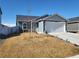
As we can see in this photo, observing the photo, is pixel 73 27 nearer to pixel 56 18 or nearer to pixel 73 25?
pixel 73 25

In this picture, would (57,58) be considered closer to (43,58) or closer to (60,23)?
(43,58)

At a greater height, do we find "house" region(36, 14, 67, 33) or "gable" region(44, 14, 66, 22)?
"gable" region(44, 14, 66, 22)

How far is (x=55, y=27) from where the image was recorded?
36250 millimetres

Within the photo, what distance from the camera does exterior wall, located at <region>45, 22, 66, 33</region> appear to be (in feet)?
117

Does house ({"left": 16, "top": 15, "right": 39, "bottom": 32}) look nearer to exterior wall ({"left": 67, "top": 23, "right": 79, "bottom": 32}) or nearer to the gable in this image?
the gable

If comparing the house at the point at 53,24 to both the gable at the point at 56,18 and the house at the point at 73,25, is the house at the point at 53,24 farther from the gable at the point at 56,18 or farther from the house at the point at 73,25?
the house at the point at 73,25

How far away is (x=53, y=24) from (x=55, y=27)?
2.54 ft

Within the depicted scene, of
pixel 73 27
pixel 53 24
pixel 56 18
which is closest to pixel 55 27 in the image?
pixel 53 24

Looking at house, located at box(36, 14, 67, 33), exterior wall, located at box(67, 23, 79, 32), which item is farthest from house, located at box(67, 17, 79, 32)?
house, located at box(36, 14, 67, 33)

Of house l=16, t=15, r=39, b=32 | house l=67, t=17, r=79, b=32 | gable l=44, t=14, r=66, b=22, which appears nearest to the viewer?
gable l=44, t=14, r=66, b=22

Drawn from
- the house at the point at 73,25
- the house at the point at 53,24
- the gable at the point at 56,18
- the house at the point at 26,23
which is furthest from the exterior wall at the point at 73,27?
the house at the point at 26,23

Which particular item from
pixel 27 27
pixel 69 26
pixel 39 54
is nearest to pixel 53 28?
pixel 69 26

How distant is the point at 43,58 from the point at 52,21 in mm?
24730

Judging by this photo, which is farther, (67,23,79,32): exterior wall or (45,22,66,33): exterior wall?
(67,23,79,32): exterior wall
